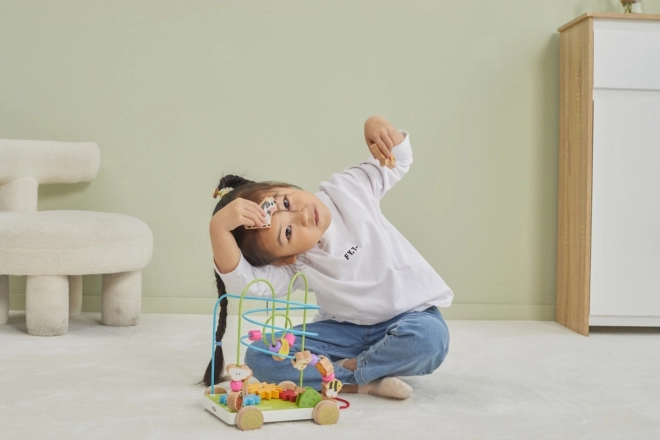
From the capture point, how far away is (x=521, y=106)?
241 centimetres

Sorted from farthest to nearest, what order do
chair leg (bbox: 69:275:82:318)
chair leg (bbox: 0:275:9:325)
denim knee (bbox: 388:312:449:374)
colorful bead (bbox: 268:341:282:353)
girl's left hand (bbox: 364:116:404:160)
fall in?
chair leg (bbox: 69:275:82:318), chair leg (bbox: 0:275:9:325), girl's left hand (bbox: 364:116:404:160), denim knee (bbox: 388:312:449:374), colorful bead (bbox: 268:341:282:353)

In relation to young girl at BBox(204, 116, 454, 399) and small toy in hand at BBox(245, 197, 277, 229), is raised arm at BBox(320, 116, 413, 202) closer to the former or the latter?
young girl at BBox(204, 116, 454, 399)

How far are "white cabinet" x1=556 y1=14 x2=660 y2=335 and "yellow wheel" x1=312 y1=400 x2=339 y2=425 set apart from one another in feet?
3.77

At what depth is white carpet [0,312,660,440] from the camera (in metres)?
1.23

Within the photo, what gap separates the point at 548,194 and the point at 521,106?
283 millimetres

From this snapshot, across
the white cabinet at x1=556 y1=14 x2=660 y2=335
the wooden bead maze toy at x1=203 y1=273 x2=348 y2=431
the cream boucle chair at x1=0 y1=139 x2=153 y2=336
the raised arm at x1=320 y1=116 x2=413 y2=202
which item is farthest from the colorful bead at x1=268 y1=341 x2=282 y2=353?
the white cabinet at x1=556 y1=14 x2=660 y2=335

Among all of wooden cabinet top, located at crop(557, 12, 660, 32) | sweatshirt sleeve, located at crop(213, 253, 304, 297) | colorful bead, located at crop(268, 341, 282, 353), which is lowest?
colorful bead, located at crop(268, 341, 282, 353)

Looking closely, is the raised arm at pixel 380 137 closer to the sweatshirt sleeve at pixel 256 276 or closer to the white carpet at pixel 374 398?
the sweatshirt sleeve at pixel 256 276

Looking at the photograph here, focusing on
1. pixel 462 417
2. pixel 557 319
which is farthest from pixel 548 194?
pixel 462 417

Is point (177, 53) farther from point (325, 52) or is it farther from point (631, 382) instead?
point (631, 382)

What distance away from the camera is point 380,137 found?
60.6 inches

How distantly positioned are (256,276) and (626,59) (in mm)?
1322

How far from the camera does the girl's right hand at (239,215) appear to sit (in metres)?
1.33

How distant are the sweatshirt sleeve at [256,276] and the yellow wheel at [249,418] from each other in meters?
0.26
